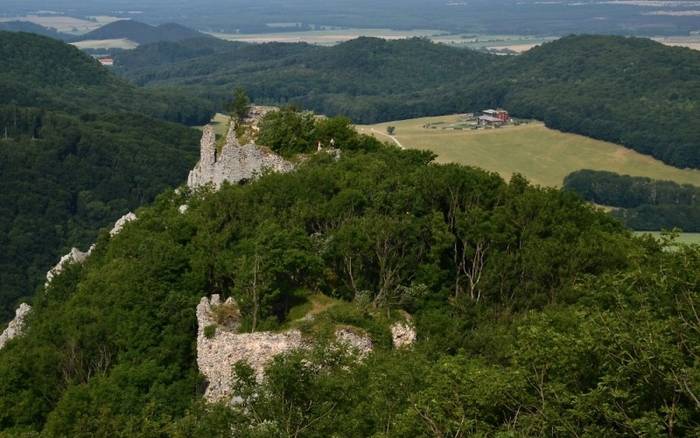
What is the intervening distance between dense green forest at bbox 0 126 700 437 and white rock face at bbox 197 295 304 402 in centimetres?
A: 118

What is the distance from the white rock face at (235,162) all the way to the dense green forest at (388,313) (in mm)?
1897

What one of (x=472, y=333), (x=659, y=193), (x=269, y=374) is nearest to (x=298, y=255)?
(x=472, y=333)

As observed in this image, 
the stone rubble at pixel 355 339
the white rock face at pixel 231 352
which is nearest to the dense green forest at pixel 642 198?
the stone rubble at pixel 355 339

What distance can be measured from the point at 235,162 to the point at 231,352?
20567 mm

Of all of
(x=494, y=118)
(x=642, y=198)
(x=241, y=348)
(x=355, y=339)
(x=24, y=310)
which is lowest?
(x=494, y=118)

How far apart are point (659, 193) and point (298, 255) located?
107635mm

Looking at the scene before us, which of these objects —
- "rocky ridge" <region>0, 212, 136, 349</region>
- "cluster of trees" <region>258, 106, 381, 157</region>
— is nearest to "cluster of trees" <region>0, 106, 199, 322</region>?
"rocky ridge" <region>0, 212, 136, 349</region>

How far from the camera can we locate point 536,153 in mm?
149625

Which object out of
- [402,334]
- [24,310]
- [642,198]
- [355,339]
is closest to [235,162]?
[24,310]

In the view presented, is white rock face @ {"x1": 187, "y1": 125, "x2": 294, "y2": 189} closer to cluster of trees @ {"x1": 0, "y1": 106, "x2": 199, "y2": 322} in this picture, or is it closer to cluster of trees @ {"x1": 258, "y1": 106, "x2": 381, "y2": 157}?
cluster of trees @ {"x1": 258, "y1": 106, "x2": 381, "y2": 157}

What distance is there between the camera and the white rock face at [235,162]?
1821 inches

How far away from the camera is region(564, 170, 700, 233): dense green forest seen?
388 ft

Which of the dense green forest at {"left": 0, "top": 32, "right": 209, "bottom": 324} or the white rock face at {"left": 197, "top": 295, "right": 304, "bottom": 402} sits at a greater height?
the white rock face at {"left": 197, "top": 295, "right": 304, "bottom": 402}

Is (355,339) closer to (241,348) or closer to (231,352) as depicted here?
(241,348)
